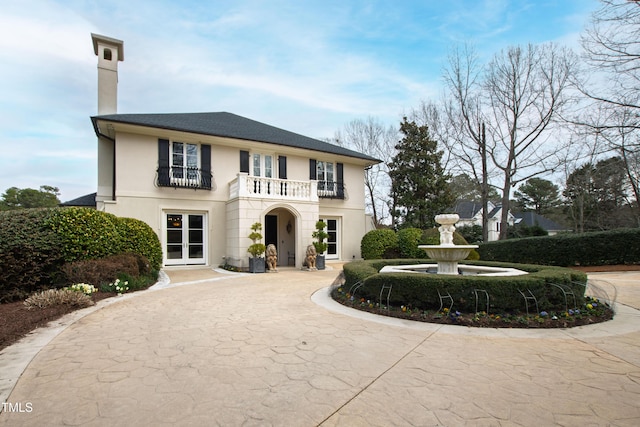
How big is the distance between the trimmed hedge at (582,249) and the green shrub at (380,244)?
208 inches

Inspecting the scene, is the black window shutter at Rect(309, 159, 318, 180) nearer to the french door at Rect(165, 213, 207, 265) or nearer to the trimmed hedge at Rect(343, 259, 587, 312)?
the french door at Rect(165, 213, 207, 265)

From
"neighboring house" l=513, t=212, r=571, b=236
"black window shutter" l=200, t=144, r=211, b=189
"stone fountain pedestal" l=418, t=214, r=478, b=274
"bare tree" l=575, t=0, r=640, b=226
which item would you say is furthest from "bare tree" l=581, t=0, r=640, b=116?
"neighboring house" l=513, t=212, r=571, b=236

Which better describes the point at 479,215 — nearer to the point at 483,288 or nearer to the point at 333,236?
the point at 333,236

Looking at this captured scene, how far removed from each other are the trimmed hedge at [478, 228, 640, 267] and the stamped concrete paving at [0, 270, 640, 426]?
30.2ft

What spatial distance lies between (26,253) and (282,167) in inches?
422

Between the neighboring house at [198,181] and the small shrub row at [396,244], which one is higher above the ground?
the neighboring house at [198,181]

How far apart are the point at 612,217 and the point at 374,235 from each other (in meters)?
21.0

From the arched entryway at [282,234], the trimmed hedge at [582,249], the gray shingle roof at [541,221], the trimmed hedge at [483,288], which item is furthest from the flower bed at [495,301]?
the gray shingle roof at [541,221]

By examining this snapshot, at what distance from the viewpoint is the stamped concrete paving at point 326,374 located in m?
2.52

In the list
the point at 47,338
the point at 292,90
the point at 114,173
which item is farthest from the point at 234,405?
the point at 292,90

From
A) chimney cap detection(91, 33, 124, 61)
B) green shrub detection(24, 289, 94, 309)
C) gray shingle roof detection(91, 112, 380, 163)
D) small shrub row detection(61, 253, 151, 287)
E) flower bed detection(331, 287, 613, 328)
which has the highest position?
chimney cap detection(91, 33, 124, 61)

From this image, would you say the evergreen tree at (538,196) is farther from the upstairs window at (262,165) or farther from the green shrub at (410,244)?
the upstairs window at (262,165)

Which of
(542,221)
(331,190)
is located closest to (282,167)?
(331,190)

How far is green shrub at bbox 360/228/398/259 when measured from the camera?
53.2ft
